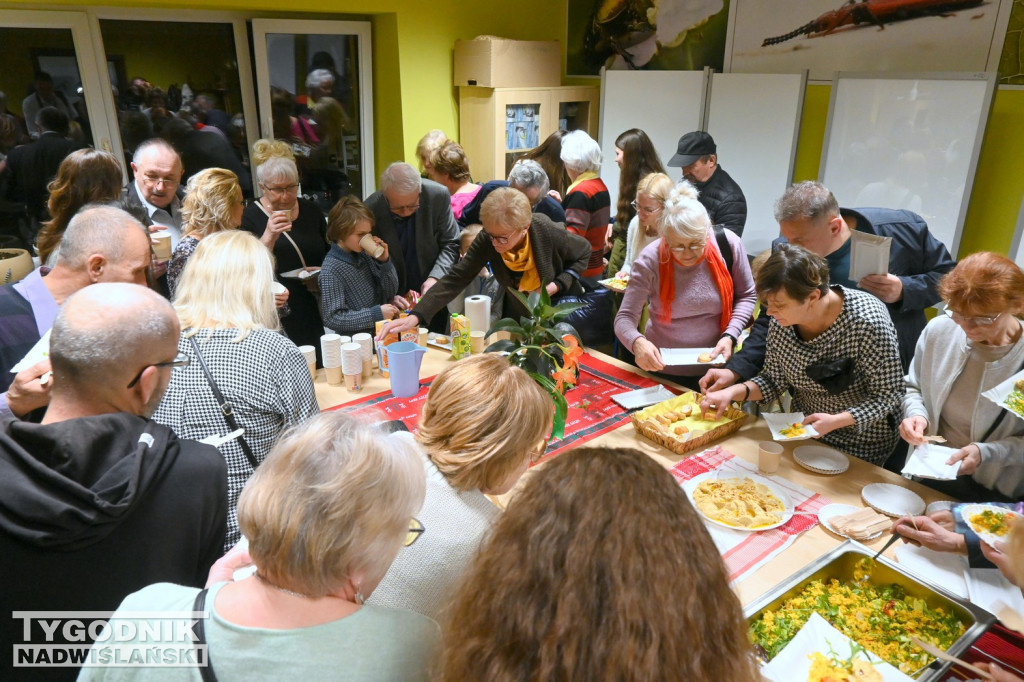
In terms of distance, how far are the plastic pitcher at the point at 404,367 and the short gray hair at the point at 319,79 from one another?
3309 mm

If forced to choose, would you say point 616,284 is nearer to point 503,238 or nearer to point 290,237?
point 503,238

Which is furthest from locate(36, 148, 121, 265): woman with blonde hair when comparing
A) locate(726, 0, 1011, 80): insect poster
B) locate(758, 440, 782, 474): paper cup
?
locate(726, 0, 1011, 80): insect poster

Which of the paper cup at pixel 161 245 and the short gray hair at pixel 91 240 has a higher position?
the short gray hair at pixel 91 240

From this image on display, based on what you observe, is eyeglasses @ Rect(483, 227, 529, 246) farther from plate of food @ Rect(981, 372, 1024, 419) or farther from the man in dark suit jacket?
the man in dark suit jacket

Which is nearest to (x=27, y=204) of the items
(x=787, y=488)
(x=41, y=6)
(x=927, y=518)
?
(x=41, y=6)

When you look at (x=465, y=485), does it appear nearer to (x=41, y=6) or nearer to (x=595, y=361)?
(x=595, y=361)

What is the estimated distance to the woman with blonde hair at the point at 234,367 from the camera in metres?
1.79

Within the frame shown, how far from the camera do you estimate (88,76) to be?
4.17 meters

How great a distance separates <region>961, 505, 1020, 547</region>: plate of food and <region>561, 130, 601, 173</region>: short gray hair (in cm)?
311

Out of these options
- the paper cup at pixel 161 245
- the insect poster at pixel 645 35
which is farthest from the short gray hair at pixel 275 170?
the insect poster at pixel 645 35

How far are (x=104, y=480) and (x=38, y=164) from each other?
3.74 meters

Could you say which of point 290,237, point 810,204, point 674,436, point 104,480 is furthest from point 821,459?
point 290,237

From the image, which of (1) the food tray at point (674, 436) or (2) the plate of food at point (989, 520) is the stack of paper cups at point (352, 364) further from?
(2) the plate of food at point (989, 520)

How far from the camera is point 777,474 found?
81.2 inches
